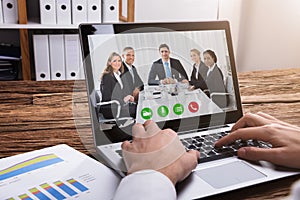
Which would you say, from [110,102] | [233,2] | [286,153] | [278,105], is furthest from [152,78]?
[233,2]

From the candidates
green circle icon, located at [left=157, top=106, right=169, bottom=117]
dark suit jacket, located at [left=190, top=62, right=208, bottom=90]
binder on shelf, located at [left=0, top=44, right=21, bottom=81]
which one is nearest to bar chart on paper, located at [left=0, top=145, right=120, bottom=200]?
green circle icon, located at [left=157, top=106, right=169, bottom=117]

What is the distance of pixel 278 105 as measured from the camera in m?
1.20

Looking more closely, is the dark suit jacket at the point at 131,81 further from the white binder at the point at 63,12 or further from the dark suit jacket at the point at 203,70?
the white binder at the point at 63,12

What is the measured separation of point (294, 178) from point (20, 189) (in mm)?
512

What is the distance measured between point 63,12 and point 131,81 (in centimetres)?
160

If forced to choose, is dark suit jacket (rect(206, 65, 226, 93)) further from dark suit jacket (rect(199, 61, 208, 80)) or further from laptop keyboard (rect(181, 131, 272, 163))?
laptop keyboard (rect(181, 131, 272, 163))

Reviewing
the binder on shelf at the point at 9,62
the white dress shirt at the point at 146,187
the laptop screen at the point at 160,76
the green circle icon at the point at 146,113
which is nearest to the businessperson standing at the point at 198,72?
the laptop screen at the point at 160,76

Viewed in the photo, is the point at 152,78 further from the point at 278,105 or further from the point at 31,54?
the point at 31,54

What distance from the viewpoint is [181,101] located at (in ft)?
3.10

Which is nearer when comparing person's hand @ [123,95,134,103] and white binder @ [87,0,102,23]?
person's hand @ [123,95,134,103]

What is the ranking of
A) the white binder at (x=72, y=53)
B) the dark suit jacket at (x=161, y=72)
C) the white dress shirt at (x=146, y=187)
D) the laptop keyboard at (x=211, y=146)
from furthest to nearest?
1. the white binder at (x=72, y=53)
2. the dark suit jacket at (x=161, y=72)
3. the laptop keyboard at (x=211, y=146)
4. the white dress shirt at (x=146, y=187)

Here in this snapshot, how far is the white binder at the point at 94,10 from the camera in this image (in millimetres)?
2357

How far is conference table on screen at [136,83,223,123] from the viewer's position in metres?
0.90

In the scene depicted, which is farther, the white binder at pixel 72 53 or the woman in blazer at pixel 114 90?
the white binder at pixel 72 53
